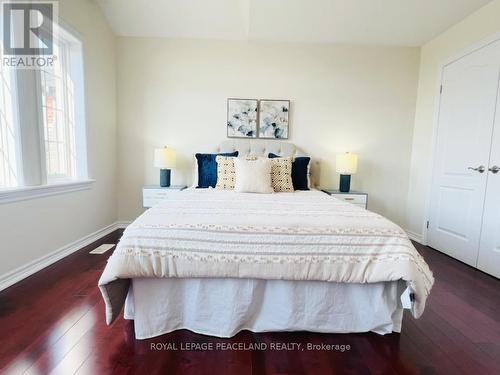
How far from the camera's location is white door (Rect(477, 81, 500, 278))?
237 cm

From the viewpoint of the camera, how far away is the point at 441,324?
5.40ft

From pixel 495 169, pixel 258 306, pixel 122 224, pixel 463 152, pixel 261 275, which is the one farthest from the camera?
pixel 122 224

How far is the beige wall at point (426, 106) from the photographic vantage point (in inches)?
110

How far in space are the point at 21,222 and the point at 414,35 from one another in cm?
461

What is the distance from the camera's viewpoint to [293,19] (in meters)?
2.96

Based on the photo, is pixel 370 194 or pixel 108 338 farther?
pixel 370 194

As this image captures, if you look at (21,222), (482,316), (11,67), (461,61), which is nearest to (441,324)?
(482,316)

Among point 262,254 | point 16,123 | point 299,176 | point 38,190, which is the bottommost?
point 262,254

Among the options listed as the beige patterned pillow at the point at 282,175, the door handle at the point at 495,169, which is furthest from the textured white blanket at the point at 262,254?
the door handle at the point at 495,169

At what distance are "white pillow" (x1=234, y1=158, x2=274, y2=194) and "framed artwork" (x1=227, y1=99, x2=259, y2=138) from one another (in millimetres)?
879

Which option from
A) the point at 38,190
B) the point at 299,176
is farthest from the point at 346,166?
the point at 38,190

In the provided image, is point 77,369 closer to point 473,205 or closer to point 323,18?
point 473,205

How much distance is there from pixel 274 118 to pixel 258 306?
2573 millimetres

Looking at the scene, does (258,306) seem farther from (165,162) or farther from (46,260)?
(165,162)
